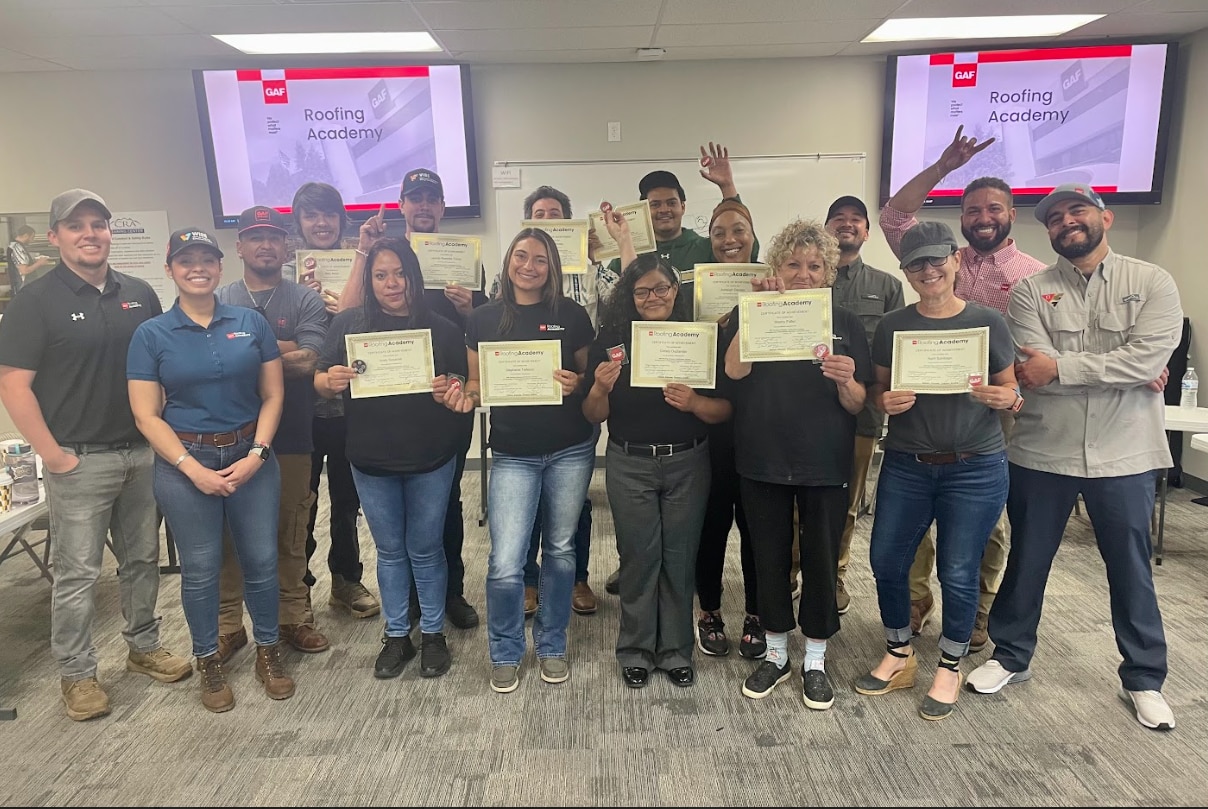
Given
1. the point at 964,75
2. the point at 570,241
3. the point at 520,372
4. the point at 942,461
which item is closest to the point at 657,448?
the point at 520,372

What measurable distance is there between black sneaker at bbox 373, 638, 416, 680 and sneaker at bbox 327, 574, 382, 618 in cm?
48

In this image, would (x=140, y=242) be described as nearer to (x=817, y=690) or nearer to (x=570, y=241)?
(x=570, y=241)

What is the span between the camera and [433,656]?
8.85ft

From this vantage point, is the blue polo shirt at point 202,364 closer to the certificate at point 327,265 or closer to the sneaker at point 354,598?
the certificate at point 327,265

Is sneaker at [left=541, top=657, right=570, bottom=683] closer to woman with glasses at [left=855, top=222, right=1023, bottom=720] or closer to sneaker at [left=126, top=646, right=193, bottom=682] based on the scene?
woman with glasses at [left=855, top=222, right=1023, bottom=720]

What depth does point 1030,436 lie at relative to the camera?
239 cm

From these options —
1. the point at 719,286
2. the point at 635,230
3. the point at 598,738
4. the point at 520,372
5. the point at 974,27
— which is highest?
the point at 974,27

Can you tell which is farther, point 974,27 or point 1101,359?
point 974,27

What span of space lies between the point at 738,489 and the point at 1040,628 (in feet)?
5.10

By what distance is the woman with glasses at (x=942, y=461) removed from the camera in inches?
86.9

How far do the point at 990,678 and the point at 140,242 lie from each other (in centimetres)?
600

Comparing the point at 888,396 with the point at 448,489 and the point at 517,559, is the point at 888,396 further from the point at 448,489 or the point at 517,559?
the point at 448,489

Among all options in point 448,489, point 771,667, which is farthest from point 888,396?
point 448,489

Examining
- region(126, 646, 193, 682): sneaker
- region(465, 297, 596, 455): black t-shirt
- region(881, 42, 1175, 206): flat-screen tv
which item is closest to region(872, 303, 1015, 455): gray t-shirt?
region(465, 297, 596, 455): black t-shirt
